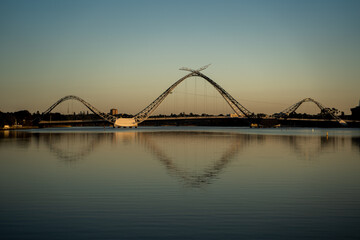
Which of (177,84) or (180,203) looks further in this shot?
(177,84)

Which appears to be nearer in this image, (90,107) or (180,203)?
(180,203)

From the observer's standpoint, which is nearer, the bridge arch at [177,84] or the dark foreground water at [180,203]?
the dark foreground water at [180,203]

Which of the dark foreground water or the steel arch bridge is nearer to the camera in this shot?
the dark foreground water

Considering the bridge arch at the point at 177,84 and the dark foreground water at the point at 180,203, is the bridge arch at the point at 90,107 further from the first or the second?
the dark foreground water at the point at 180,203

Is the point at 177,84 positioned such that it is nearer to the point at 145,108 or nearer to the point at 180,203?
the point at 145,108

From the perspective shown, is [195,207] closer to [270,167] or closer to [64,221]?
[64,221]

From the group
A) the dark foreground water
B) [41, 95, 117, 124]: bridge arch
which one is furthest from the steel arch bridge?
the dark foreground water

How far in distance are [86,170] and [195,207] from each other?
12.6m

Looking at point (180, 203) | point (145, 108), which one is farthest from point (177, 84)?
point (180, 203)

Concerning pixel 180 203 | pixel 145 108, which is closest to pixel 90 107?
pixel 145 108

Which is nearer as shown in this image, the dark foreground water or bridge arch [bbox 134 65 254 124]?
the dark foreground water

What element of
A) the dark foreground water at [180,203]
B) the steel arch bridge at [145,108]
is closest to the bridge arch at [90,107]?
the steel arch bridge at [145,108]

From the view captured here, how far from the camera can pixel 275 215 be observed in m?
12.7

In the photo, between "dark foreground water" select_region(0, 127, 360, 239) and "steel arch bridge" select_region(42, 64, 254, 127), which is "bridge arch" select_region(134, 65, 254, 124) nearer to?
"steel arch bridge" select_region(42, 64, 254, 127)
